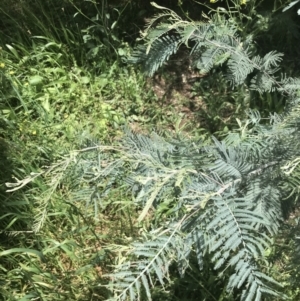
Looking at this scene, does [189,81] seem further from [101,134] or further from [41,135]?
[41,135]

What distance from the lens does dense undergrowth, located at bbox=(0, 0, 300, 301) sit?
6.68 ft

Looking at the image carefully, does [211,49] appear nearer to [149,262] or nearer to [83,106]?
[149,262]

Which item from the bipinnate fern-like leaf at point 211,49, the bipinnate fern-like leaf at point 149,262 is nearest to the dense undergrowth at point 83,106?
the bipinnate fern-like leaf at point 211,49

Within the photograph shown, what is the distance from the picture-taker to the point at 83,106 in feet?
8.35

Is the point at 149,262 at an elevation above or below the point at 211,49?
below

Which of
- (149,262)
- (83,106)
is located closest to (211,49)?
(149,262)

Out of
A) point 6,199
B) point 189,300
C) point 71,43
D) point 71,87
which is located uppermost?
point 71,43

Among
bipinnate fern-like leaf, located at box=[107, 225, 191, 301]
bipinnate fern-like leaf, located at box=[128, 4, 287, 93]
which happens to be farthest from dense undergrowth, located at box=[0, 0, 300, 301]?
bipinnate fern-like leaf, located at box=[107, 225, 191, 301]

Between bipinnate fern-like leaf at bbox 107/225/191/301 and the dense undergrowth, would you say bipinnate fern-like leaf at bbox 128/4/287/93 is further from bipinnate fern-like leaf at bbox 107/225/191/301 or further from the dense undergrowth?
bipinnate fern-like leaf at bbox 107/225/191/301

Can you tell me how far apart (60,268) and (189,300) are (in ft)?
1.80

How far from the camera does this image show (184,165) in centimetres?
134

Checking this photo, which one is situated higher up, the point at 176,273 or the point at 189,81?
the point at 189,81

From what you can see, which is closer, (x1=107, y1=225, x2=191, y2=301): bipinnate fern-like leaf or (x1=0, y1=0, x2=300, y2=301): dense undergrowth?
(x1=107, y1=225, x2=191, y2=301): bipinnate fern-like leaf

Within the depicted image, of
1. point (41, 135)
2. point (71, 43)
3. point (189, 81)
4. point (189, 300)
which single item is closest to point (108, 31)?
point (71, 43)
